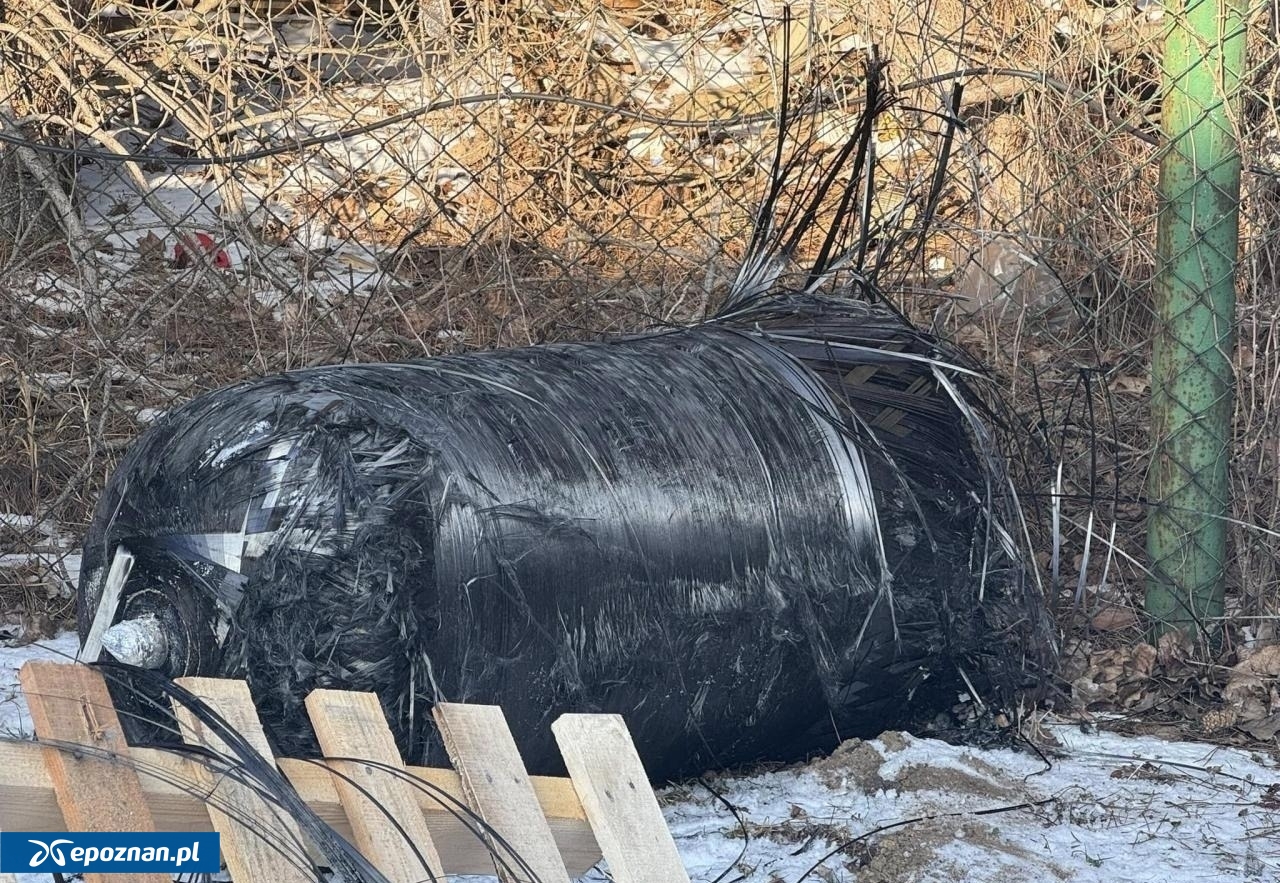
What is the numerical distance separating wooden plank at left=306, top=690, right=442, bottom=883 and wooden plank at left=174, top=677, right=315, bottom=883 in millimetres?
83

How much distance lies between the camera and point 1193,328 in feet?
10.2

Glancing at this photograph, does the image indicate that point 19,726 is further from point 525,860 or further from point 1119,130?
point 1119,130

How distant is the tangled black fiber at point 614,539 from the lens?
6.76 ft

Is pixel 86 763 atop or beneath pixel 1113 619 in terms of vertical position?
atop

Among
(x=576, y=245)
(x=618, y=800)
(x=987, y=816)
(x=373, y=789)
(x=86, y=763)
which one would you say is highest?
(x=576, y=245)

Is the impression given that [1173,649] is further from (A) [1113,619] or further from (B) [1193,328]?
(B) [1193,328]

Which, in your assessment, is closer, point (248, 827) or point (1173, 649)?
point (248, 827)

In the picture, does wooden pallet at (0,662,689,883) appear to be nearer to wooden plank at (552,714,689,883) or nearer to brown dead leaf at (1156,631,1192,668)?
wooden plank at (552,714,689,883)

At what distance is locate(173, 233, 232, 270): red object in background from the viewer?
14.2 feet

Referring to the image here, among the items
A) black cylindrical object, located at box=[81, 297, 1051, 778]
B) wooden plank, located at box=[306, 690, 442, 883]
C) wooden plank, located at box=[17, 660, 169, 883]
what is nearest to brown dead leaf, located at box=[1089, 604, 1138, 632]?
black cylindrical object, located at box=[81, 297, 1051, 778]

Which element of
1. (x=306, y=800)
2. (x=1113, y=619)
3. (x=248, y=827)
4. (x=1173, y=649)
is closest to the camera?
(x=248, y=827)

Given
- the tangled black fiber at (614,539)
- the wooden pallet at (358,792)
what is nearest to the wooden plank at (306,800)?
the wooden pallet at (358,792)

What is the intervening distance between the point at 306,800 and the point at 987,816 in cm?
118

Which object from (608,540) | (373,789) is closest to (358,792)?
(373,789)
